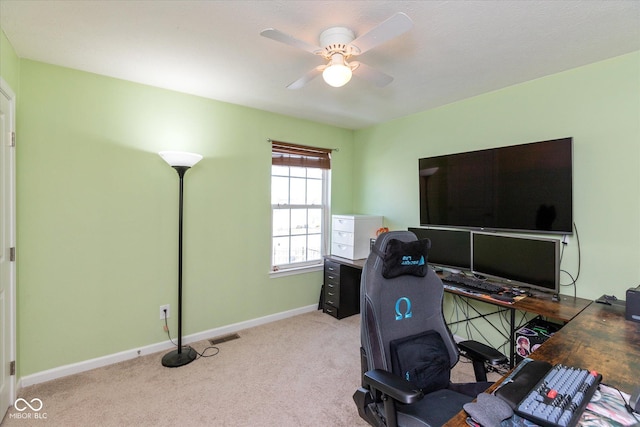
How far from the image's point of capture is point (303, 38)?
187cm

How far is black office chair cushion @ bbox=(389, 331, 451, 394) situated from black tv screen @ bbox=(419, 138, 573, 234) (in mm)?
1537

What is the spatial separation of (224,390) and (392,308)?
153 cm

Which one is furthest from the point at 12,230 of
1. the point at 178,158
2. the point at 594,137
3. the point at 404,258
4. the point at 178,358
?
the point at 594,137

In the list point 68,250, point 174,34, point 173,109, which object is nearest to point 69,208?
point 68,250

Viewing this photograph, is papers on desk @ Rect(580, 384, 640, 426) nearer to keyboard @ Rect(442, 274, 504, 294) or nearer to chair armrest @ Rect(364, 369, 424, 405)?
chair armrest @ Rect(364, 369, 424, 405)

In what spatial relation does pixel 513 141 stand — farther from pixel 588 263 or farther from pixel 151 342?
pixel 151 342

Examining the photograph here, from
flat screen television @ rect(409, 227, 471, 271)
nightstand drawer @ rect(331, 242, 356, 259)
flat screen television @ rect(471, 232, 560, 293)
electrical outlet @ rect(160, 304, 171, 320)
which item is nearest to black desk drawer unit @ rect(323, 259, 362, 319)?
nightstand drawer @ rect(331, 242, 356, 259)

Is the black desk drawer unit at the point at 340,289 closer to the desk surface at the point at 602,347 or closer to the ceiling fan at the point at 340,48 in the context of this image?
the desk surface at the point at 602,347

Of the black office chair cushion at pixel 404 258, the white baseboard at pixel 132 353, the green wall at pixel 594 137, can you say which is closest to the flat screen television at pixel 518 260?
the green wall at pixel 594 137

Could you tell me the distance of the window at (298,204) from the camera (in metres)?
3.60

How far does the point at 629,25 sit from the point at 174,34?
8.84ft

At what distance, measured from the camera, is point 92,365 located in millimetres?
2480

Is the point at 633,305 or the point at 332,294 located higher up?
the point at 633,305

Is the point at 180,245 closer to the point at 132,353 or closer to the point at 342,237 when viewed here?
the point at 132,353
